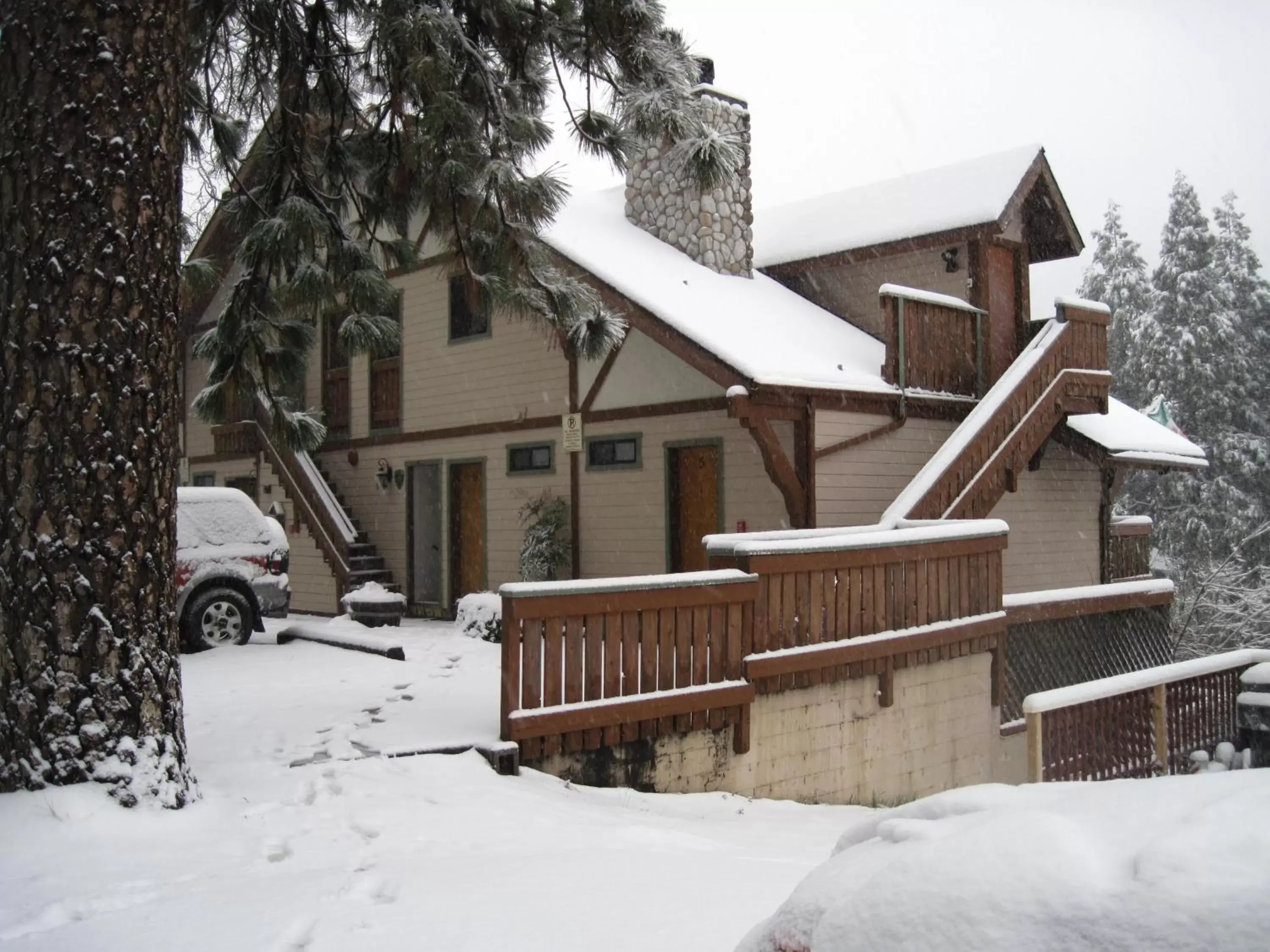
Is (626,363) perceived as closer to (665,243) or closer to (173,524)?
(665,243)

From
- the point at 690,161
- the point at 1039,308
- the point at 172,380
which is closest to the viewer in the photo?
the point at 172,380

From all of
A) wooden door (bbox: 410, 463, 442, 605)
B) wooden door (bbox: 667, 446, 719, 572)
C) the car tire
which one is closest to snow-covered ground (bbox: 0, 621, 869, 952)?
the car tire

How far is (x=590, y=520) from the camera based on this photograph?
579 inches

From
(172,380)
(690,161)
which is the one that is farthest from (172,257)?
(690,161)

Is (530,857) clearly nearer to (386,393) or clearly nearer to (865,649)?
(865,649)

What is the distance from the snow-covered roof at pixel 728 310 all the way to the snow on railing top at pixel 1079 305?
228cm

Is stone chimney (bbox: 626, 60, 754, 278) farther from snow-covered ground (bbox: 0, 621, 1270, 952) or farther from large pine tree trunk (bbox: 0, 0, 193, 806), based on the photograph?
large pine tree trunk (bbox: 0, 0, 193, 806)

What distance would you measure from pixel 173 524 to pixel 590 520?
924 cm

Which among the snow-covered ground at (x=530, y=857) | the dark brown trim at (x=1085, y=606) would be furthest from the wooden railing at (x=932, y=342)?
the snow-covered ground at (x=530, y=857)

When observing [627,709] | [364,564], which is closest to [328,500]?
[364,564]

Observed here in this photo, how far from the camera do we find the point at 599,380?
14.5 meters

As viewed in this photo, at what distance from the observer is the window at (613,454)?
46.6 feet

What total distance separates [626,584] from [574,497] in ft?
25.3

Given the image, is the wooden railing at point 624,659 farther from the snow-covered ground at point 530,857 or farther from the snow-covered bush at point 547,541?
the snow-covered bush at point 547,541
